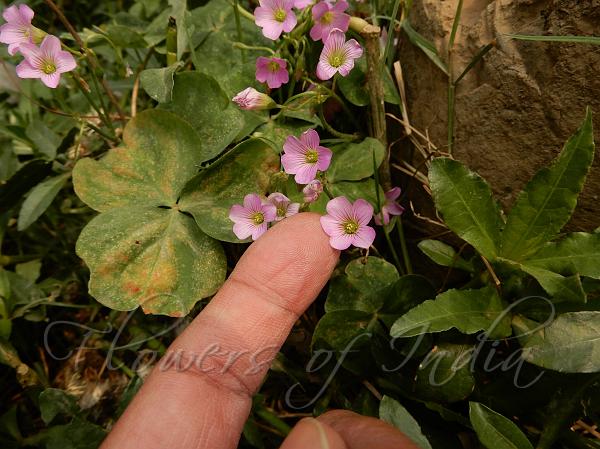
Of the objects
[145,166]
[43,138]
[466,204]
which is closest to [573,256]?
[466,204]

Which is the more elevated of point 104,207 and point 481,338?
point 104,207

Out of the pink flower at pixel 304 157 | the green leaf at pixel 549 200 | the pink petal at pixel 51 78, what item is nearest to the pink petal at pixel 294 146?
the pink flower at pixel 304 157

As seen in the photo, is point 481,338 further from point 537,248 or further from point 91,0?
point 91,0

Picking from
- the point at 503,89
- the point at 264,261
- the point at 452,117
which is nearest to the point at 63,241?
the point at 264,261

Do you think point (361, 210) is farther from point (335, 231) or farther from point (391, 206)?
point (391, 206)

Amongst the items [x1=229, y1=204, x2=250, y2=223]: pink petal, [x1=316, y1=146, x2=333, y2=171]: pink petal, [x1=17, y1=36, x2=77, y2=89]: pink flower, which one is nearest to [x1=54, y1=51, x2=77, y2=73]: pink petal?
[x1=17, y1=36, x2=77, y2=89]: pink flower

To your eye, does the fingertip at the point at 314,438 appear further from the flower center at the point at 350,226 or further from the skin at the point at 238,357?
the flower center at the point at 350,226

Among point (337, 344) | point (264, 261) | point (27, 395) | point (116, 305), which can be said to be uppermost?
point (264, 261)
